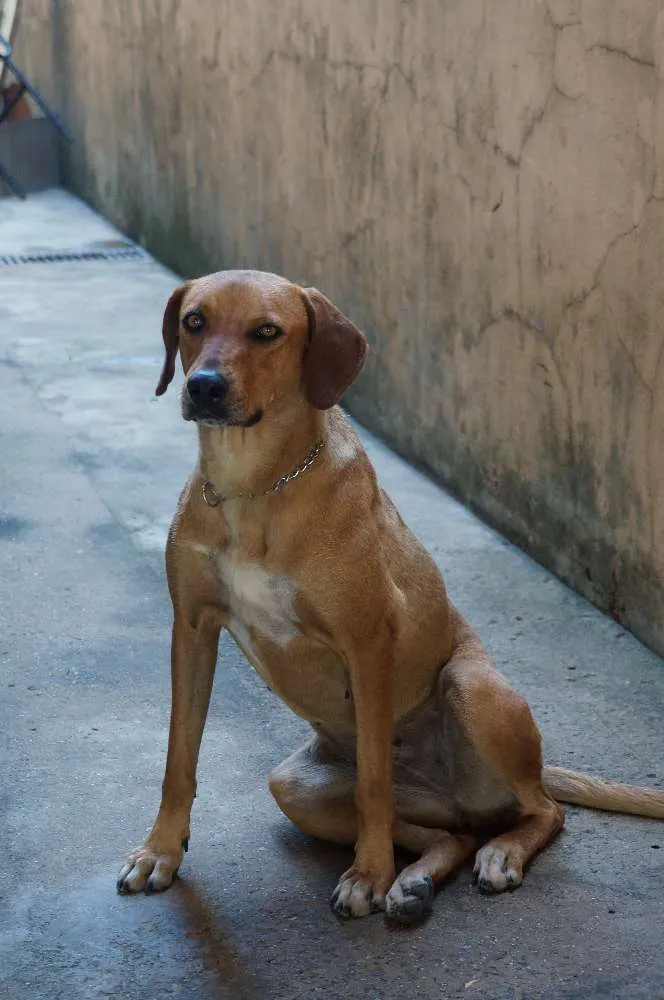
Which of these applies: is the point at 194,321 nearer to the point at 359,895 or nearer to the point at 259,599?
the point at 259,599

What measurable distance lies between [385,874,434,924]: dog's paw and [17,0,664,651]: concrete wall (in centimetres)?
168

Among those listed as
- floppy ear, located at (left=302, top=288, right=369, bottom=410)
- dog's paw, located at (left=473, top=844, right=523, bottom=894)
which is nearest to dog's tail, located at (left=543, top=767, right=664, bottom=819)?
dog's paw, located at (left=473, top=844, right=523, bottom=894)

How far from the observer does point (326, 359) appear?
316 cm

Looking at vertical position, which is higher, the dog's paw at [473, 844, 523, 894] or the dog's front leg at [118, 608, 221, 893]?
the dog's front leg at [118, 608, 221, 893]

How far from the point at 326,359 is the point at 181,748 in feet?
3.12

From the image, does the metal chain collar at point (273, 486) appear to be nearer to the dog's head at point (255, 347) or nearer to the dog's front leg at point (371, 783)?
the dog's head at point (255, 347)

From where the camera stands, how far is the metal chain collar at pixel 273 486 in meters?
3.19

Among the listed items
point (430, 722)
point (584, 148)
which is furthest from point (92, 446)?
point (430, 722)

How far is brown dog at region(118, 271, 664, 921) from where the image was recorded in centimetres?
313

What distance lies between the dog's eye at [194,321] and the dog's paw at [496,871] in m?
1.34

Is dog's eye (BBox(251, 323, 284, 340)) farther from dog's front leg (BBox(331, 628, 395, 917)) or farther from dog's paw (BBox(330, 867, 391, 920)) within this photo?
dog's paw (BBox(330, 867, 391, 920))

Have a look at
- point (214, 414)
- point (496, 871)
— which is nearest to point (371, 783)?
point (496, 871)

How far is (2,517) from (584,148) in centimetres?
261

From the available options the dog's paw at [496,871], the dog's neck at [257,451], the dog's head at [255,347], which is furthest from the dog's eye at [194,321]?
the dog's paw at [496,871]
